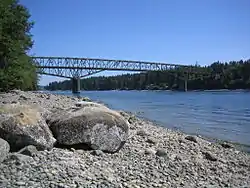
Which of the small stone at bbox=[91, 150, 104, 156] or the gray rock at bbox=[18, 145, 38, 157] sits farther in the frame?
the small stone at bbox=[91, 150, 104, 156]

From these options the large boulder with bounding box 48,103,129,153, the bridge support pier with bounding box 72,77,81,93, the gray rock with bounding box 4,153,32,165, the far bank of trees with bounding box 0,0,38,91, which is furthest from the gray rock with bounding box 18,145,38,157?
the bridge support pier with bounding box 72,77,81,93

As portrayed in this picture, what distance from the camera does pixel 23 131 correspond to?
9.28 metres

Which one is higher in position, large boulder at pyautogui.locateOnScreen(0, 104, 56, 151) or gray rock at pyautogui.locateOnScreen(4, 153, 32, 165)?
large boulder at pyautogui.locateOnScreen(0, 104, 56, 151)

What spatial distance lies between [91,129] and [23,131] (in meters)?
1.89

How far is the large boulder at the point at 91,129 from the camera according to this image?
33.2 feet

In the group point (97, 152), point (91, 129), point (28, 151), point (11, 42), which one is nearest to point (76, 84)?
point (11, 42)

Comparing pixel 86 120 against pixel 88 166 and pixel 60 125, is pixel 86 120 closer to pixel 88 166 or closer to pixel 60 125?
pixel 60 125

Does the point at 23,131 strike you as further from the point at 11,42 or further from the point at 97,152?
the point at 11,42

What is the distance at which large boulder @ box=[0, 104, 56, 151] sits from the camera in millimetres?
9258

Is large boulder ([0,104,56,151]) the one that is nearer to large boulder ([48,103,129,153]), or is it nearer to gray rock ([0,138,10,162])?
large boulder ([48,103,129,153])

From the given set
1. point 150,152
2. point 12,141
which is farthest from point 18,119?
point 150,152

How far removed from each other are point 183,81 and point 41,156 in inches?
5831

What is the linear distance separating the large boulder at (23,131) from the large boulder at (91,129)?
1.72 feet

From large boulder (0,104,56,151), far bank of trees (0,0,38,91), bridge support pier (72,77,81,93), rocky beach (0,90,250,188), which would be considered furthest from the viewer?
bridge support pier (72,77,81,93)
